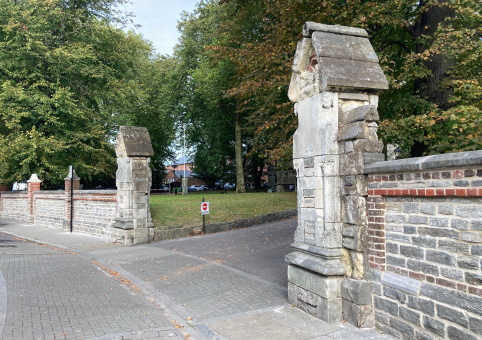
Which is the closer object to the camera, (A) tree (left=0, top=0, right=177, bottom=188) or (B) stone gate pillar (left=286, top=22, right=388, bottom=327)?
(B) stone gate pillar (left=286, top=22, right=388, bottom=327)

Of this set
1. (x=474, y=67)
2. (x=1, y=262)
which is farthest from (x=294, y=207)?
(x=1, y=262)

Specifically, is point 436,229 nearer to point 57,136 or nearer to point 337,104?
point 337,104

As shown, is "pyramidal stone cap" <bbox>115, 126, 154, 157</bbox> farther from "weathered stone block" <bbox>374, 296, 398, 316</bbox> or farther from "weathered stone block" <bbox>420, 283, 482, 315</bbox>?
"weathered stone block" <bbox>420, 283, 482, 315</bbox>

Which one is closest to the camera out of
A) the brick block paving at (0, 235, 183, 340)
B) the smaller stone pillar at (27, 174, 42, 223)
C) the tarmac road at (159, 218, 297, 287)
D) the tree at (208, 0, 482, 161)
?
the brick block paving at (0, 235, 183, 340)

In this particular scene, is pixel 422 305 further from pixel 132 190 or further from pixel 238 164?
pixel 238 164

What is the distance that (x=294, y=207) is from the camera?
2016 cm

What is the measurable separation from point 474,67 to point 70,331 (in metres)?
11.0

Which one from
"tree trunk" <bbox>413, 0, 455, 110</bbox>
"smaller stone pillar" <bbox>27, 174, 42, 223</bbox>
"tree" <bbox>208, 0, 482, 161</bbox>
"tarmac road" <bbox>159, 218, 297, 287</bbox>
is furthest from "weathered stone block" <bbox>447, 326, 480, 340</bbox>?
"smaller stone pillar" <bbox>27, 174, 42, 223</bbox>

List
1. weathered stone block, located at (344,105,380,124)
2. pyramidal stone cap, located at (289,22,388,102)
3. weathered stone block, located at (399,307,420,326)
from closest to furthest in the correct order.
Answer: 1. weathered stone block, located at (399,307,420,326)
2. weathered stone block, located at (344,105,380,124)
3. pyramidal stone cap, located at (289,22,388,102)

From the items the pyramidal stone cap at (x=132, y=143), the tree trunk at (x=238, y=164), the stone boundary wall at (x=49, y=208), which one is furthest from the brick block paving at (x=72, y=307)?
the tree trunk at (x=238, y=164)

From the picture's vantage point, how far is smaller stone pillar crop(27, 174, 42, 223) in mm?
21359

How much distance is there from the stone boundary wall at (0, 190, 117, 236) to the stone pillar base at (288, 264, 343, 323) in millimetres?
9858

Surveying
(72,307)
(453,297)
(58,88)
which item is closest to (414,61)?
(453,297)

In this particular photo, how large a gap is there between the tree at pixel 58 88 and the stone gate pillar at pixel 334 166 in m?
18.2
